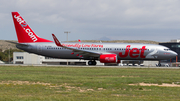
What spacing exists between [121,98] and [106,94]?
130 centimetres

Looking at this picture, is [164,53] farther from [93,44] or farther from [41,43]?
[41,43]

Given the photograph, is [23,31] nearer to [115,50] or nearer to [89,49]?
[89,49]

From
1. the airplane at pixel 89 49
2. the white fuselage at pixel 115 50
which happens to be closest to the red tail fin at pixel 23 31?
the airplane at pixel 89 49

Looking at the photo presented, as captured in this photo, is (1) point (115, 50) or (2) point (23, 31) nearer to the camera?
(1) point (115, 50)

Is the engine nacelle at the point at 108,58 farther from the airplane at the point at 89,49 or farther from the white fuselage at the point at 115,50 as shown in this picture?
the white fuselage at the point at 115,50

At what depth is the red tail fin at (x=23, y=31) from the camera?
136ft

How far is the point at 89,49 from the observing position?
131ft

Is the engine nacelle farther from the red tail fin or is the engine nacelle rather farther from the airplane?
the red tail fin

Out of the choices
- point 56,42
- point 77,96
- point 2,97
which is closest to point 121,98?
point 77,96

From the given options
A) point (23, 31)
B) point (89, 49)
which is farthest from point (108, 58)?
point (23, 31)

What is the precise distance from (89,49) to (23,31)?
36.5ft

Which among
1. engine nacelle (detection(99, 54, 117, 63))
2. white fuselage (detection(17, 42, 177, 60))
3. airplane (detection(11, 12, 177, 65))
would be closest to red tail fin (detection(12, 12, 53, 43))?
airplane (detection(11, 12, 177, 65))

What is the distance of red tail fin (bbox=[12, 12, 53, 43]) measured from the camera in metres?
41.4

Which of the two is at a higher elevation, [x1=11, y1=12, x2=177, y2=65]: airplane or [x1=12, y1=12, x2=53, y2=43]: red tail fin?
[x1=12, y1=12, x2=53, y2=43]: red tail fin
